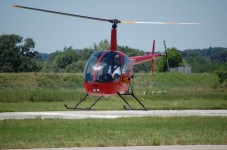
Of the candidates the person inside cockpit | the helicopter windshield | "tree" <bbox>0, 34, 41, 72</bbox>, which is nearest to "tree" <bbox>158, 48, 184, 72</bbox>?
"tree" <bbox>0, 34, 41, 72</bbox>

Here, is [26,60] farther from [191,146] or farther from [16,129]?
[191,146]

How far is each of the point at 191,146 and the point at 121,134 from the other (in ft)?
12.0

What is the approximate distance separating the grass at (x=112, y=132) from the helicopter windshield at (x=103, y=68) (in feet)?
8.26

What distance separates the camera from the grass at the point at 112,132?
16250 mm

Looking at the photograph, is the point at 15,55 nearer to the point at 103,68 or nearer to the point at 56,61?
the point at 56,61

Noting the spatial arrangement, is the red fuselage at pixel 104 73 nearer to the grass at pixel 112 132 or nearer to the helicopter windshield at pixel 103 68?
the helicopter windshield at pixel 103 68

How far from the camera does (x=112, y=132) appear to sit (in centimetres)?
1902

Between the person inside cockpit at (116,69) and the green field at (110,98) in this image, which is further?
the green field at (110,98)

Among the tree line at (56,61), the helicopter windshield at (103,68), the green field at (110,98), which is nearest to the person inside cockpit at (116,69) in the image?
the helicopter windshield at (103,68)

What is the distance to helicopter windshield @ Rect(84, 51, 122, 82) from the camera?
25.5m

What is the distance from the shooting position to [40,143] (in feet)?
52.5

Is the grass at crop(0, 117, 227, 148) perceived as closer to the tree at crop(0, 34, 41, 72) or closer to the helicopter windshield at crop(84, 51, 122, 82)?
the helicopter windshield at crop(84, 51, 122, 82)

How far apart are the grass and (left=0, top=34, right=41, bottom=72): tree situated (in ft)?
218

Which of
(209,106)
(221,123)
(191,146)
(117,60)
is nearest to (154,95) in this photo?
(209,106)
